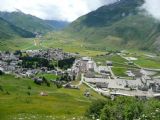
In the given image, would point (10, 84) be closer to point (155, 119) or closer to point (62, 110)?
point (62, 110)

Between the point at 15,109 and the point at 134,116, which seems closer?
the point at 134,116

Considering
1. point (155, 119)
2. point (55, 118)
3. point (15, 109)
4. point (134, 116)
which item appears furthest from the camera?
point (15, 109)

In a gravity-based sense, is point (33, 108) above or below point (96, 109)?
below

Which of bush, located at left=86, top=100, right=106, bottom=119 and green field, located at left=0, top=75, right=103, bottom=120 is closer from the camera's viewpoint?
green field, located at left=0, top=75, right=103, bottom=120

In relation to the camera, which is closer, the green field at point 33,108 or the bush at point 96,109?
Answer: the green field at point 33,108

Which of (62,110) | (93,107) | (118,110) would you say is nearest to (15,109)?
(62,110)

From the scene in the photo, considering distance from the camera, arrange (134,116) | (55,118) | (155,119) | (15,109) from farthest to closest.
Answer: (15,109) < (55,118) < (134,116) < (155,119)

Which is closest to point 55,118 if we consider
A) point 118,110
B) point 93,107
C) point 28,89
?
point 93,107

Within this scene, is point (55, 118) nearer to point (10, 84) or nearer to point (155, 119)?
point (155, 119)

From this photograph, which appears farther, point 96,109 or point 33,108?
point 33,108
